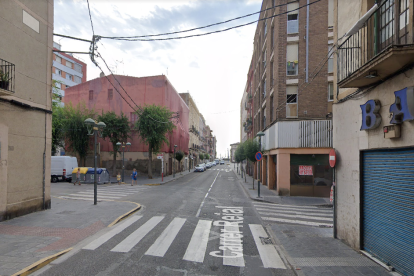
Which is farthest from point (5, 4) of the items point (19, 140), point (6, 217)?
point (6, 217)

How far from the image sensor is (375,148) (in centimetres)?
621

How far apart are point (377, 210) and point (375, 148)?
4.76ft

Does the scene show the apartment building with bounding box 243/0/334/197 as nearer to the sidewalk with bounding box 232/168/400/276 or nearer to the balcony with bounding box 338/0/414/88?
the sidewalk with bounding box 232/168/400/276

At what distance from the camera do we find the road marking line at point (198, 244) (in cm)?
621

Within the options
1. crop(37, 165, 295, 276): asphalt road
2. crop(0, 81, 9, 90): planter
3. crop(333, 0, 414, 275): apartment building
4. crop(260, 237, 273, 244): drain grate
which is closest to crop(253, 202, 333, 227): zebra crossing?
crop(37, 165, 295, 276): asphalt road

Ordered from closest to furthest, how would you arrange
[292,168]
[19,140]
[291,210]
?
[19,140] < [291,210] < [292,168]

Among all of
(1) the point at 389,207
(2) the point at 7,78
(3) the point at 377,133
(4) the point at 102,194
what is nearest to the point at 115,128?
(4) the point at 102,194

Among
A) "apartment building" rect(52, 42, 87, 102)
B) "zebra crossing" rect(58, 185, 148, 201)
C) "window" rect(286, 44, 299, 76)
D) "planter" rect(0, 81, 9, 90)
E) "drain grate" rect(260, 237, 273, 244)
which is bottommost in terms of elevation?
"zebra crossing" rect(58, 185, 148, 201)

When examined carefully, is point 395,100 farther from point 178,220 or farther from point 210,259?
point 178,220

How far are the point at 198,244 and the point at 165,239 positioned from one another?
1.02 m

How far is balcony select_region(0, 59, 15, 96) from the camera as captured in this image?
8542mm

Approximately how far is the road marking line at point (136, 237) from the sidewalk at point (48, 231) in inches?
48.0

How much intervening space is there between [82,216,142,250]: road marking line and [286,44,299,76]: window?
14032 mm

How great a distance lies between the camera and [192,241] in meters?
7.43
